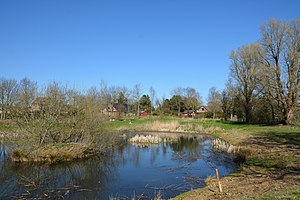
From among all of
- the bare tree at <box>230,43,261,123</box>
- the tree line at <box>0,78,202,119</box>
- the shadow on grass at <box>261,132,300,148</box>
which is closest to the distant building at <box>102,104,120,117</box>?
the tree line at <box>0,78,202,119</box>

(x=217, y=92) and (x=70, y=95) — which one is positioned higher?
(x=217, y=92)

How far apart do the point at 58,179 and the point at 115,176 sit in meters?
2.69

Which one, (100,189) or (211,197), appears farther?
(100,189)

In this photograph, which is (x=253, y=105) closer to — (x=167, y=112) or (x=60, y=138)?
(x=167, y=112)

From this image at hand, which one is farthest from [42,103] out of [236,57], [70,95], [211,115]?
[211,115]

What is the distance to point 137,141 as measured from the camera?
25.8m

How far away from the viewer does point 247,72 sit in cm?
4228

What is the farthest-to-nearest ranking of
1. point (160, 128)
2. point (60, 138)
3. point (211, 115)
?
point (211, 115)
point (160, 128)
point (60, 138)

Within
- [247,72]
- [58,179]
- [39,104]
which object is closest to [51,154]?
[39,104]

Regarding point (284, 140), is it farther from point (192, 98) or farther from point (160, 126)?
point (192, 98)

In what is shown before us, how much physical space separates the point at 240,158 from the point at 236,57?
30628 mm

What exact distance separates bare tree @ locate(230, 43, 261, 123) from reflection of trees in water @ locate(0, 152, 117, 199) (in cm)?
3218

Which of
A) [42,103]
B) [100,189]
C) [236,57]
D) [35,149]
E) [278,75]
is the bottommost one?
[100,189]

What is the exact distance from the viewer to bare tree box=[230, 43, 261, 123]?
40.7 meters
